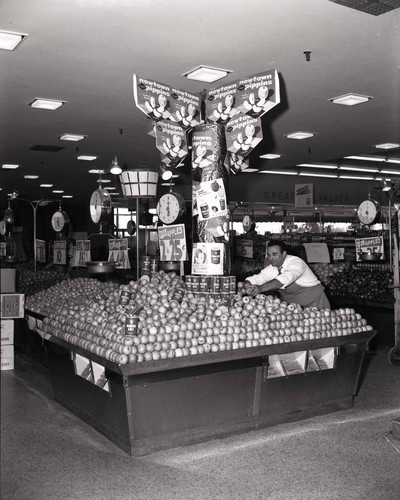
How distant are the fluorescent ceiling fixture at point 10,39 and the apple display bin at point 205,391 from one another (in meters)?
2.95

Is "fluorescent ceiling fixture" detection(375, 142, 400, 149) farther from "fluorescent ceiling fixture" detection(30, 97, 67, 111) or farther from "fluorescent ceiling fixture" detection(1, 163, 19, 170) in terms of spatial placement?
"fluorescent ceiling fixture" detection(1, 163, 19, 170)

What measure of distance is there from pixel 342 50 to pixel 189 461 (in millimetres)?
4351

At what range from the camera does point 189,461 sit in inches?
174

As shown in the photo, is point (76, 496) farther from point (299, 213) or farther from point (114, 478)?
point (299, 213)

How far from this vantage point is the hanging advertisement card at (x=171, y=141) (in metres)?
5.66

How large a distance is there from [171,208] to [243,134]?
2.24 m

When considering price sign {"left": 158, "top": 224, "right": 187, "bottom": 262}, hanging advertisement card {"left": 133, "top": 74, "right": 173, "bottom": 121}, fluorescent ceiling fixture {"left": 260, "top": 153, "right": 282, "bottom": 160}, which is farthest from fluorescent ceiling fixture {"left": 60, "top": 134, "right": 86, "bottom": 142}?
hanging advertisement card {"left": 133, "top": 74, "right": 173, "bottom": 121}

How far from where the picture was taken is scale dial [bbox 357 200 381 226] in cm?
1112

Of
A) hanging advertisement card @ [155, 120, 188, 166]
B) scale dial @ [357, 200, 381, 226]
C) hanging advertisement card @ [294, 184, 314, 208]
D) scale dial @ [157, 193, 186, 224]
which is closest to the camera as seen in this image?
hanging advertisement card @ [155, 120, 188, 166]

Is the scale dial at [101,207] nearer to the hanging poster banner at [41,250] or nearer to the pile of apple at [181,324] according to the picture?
the hanging poster banner at [41,250]

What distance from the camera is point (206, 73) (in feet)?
21.8

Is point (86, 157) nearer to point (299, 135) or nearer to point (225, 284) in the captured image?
point (299, 135)

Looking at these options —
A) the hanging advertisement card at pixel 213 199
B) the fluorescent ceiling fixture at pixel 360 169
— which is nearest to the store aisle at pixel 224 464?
the hanging advertisement card at pixel 213 199

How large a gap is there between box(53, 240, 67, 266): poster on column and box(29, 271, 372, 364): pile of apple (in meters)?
6.72
